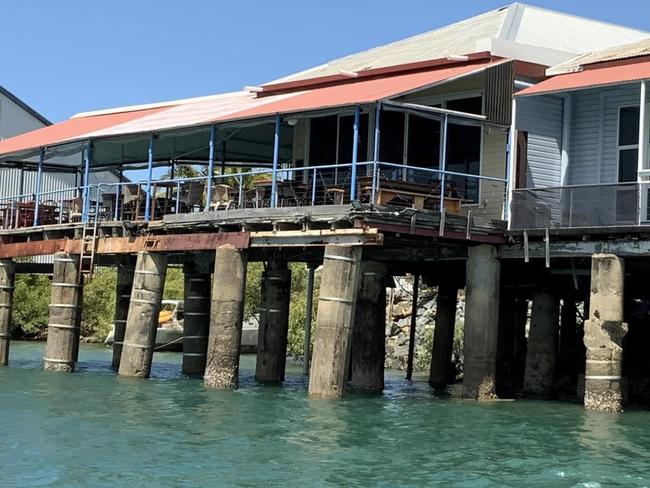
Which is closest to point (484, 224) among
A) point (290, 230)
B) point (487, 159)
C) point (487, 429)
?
point (487, 159)

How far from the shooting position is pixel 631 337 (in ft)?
99.6

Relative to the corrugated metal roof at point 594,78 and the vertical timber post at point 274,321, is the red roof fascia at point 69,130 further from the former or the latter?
the corrugated metal roof at point 594,78

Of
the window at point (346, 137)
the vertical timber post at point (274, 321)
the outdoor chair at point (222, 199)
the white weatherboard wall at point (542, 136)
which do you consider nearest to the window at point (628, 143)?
the white weatherboard wall at point (542, 136)

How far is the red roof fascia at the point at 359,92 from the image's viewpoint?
24750 mm

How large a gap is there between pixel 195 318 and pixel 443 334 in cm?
651

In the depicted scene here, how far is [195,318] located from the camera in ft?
106

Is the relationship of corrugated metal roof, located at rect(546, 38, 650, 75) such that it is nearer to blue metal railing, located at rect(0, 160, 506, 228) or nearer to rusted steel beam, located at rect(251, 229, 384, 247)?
blue metal railing, located at rect(0, 160, 506, 228)

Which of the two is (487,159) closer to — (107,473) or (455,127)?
(455,127)

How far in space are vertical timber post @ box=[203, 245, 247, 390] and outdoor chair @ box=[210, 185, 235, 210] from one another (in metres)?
1.69

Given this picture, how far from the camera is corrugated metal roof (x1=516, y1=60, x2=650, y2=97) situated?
950 inches

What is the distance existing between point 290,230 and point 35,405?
615cm

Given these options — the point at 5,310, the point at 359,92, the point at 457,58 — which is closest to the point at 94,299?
the point at 5,310

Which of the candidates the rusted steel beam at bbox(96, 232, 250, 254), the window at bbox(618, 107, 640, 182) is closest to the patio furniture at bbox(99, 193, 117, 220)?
the rusted steel beam at bbox(96, 232, 250, 254)

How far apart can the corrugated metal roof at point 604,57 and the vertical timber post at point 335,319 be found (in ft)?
22.6
